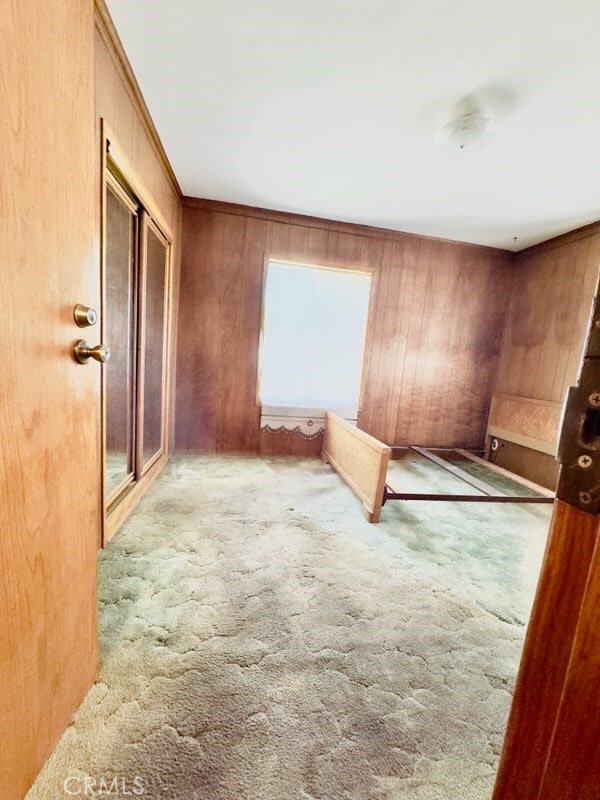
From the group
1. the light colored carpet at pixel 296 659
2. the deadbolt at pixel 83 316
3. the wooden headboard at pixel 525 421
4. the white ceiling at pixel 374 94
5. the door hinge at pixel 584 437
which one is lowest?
the light colored carpet at pixel 296 659

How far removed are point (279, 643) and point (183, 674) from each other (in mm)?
334

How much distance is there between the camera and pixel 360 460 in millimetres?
2562

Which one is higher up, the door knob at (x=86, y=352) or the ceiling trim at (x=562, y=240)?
the ceiling trim at (x=562, y=240)

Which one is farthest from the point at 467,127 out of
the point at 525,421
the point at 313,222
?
the point at 525,421

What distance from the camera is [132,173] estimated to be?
6.16 ft

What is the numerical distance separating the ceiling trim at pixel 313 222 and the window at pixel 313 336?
39 centimetres

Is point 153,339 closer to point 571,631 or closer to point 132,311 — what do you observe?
point 132,311

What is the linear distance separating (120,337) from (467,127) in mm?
2287

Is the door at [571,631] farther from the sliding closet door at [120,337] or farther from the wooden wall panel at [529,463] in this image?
the wooden wall panel at [529,463]

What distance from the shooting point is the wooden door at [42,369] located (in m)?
0.64

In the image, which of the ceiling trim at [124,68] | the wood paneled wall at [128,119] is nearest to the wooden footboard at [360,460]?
the wood paneled wall at [128,119]

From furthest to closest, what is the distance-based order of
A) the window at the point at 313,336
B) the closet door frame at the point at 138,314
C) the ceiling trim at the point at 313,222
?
the window at the point at 313,336 → the ceiling trim at the point at 313,222 → the closet door frame at the point at 138,314

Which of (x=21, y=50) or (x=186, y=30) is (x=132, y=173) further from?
(x=21, y=50)

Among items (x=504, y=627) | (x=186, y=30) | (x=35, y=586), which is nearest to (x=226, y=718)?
(x=35, y=586)
